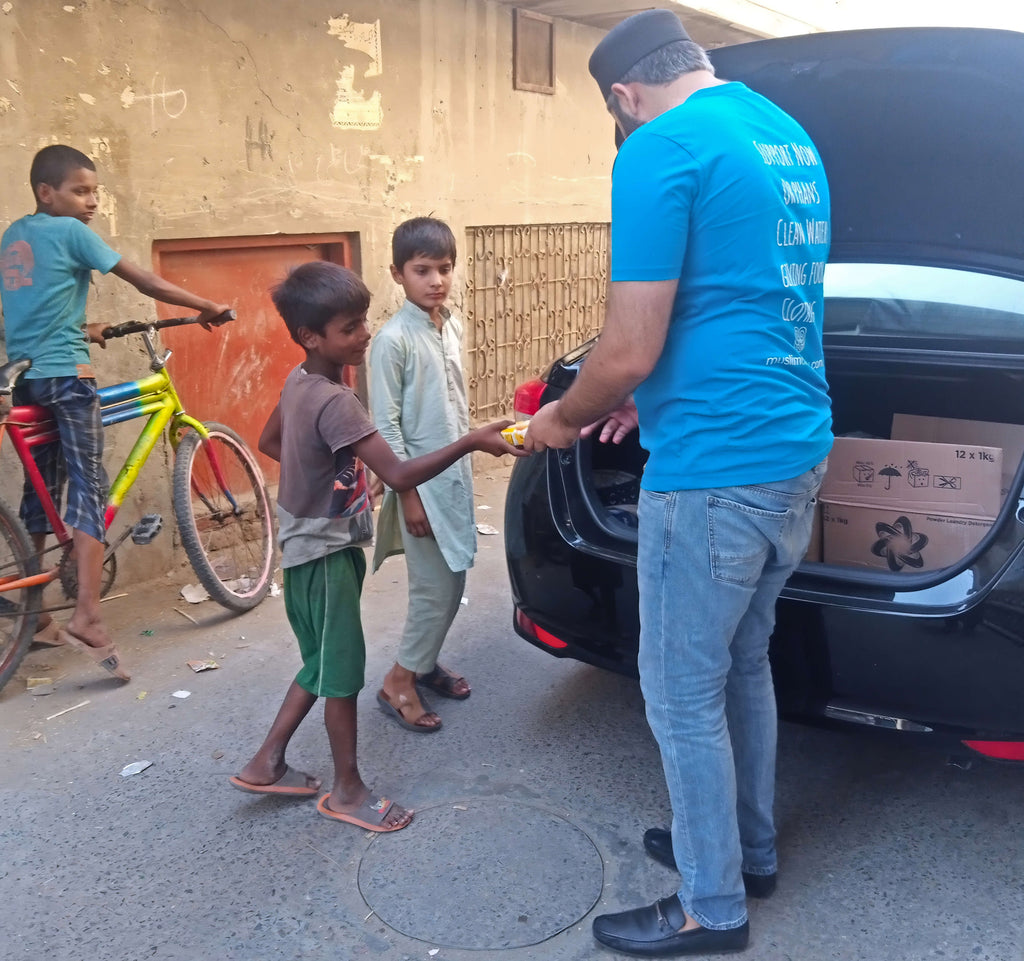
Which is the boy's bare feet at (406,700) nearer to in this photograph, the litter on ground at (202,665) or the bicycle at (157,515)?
the litter on ground at (202,665)

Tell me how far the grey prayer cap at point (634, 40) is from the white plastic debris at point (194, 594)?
3223 millimetres

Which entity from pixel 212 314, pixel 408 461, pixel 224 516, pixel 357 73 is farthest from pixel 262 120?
pixel 408 461

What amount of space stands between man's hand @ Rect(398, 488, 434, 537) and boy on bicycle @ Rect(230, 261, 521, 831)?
22 cm

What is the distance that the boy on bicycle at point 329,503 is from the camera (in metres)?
2.66

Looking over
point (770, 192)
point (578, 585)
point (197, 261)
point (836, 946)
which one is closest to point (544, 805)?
point (578, 585)

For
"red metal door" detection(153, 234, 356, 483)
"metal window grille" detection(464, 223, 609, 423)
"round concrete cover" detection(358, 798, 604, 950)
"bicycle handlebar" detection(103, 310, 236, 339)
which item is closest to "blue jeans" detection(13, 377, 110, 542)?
"bicycle handlebar" detection(103, 310, 236, 339)

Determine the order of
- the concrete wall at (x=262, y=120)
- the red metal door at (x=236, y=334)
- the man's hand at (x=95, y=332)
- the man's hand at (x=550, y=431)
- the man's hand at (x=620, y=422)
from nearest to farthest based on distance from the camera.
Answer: the man's hand at (x=550, y=431) → the man's hand at (x=620, y=422) → the man's hand at (x=95, y=332) → the concrete wall at (x=262, y=120) → the red metal door at (x=236, y=334)

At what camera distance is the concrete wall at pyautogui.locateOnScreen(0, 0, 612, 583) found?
424 centimetres

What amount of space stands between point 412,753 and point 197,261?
9.43ft

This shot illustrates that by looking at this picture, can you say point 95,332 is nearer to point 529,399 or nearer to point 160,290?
point 160,290

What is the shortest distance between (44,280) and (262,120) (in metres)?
1.75

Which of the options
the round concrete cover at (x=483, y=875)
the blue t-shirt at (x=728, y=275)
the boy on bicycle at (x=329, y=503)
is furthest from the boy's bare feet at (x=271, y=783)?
the blue t-shirt at (x=728, y=275)

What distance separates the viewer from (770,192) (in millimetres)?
2027

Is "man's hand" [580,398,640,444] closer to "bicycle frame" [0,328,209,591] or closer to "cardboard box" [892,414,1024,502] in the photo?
"cardboard box" [892,414,1024,502]
